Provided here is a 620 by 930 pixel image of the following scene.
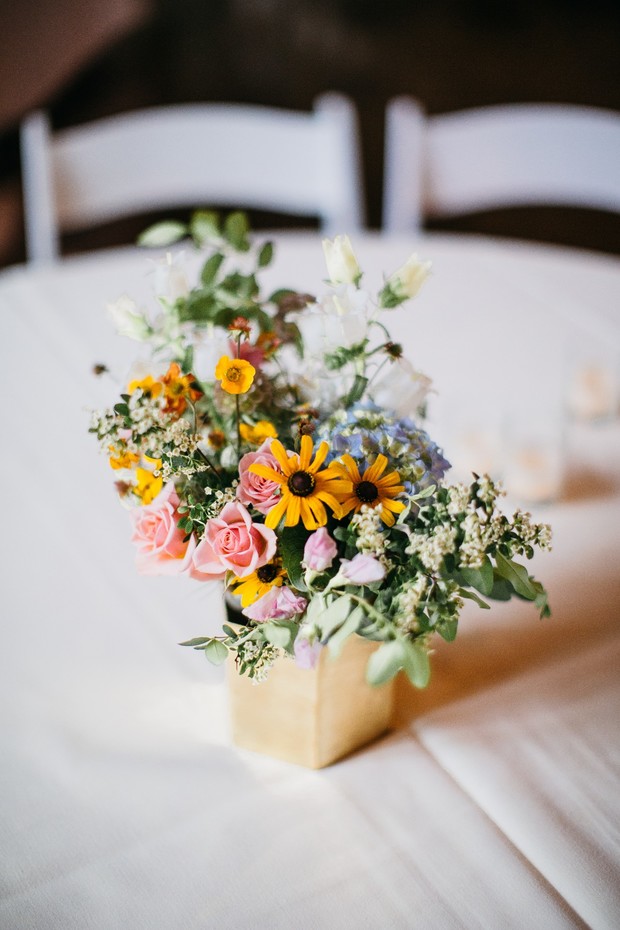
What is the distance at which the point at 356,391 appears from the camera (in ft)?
2.65

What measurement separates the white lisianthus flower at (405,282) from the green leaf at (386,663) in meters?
0.32

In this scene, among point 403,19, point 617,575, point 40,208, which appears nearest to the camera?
point 617,575

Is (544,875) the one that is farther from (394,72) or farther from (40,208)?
(394,72)

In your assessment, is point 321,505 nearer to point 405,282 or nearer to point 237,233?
point 405,282

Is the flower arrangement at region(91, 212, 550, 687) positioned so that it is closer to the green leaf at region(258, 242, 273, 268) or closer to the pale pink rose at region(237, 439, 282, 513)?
the pale pink rose at region(237, 439, 282, 513)

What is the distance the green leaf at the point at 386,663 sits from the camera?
0.60 m

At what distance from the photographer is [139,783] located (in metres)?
0.83

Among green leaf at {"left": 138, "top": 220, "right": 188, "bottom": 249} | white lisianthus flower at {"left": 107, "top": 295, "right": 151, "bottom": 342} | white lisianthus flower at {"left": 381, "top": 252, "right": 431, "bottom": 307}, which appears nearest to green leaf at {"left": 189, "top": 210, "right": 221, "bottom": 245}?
green leaf at {"left": 138, "top": 220, "right": 188, "bottom": 249}

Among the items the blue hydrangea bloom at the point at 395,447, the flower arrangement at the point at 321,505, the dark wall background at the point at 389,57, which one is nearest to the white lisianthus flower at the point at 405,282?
the flower arrangement at the point at 321,505

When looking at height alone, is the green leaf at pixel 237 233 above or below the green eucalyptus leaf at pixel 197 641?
above

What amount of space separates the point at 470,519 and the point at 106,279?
3.67 ft

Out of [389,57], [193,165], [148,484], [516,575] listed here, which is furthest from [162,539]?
[389,57]

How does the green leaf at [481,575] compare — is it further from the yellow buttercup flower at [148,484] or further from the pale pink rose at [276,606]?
the yellow buttercup flower at [148,484]

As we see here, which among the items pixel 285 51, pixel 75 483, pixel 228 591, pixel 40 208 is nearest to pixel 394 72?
pixel 285 51
